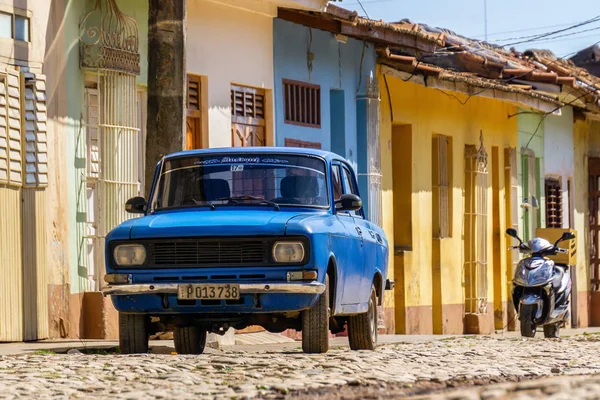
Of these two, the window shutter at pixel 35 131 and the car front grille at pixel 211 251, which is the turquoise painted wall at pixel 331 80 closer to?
the window shutter at pixel 35 131

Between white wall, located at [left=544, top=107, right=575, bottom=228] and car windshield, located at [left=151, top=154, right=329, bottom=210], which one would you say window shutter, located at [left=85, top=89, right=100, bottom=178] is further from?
white wall, located at [left=544, top=107, right=575, bottom=228]

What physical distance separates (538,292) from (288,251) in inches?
356

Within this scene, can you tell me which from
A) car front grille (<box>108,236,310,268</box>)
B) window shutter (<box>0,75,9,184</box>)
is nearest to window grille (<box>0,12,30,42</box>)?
window shutter (<box>0,75,9,184</box>)

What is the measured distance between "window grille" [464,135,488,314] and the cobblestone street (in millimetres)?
15761

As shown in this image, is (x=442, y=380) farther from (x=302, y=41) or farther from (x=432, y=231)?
(x=432, y=231)

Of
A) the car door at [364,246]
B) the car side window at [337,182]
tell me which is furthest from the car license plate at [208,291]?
the car door at [364,246]

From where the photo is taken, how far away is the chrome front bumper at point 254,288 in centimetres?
1124

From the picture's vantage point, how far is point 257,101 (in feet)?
69.4

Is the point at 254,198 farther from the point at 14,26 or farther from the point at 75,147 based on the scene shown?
the point at 75,147

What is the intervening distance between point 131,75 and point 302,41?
5.38 meters

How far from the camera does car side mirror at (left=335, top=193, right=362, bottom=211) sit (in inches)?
488

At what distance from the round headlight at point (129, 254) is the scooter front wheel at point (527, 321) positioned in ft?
28.2

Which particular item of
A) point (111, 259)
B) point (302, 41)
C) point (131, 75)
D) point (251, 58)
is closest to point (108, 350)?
point (111, 259)

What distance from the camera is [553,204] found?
32938mm
